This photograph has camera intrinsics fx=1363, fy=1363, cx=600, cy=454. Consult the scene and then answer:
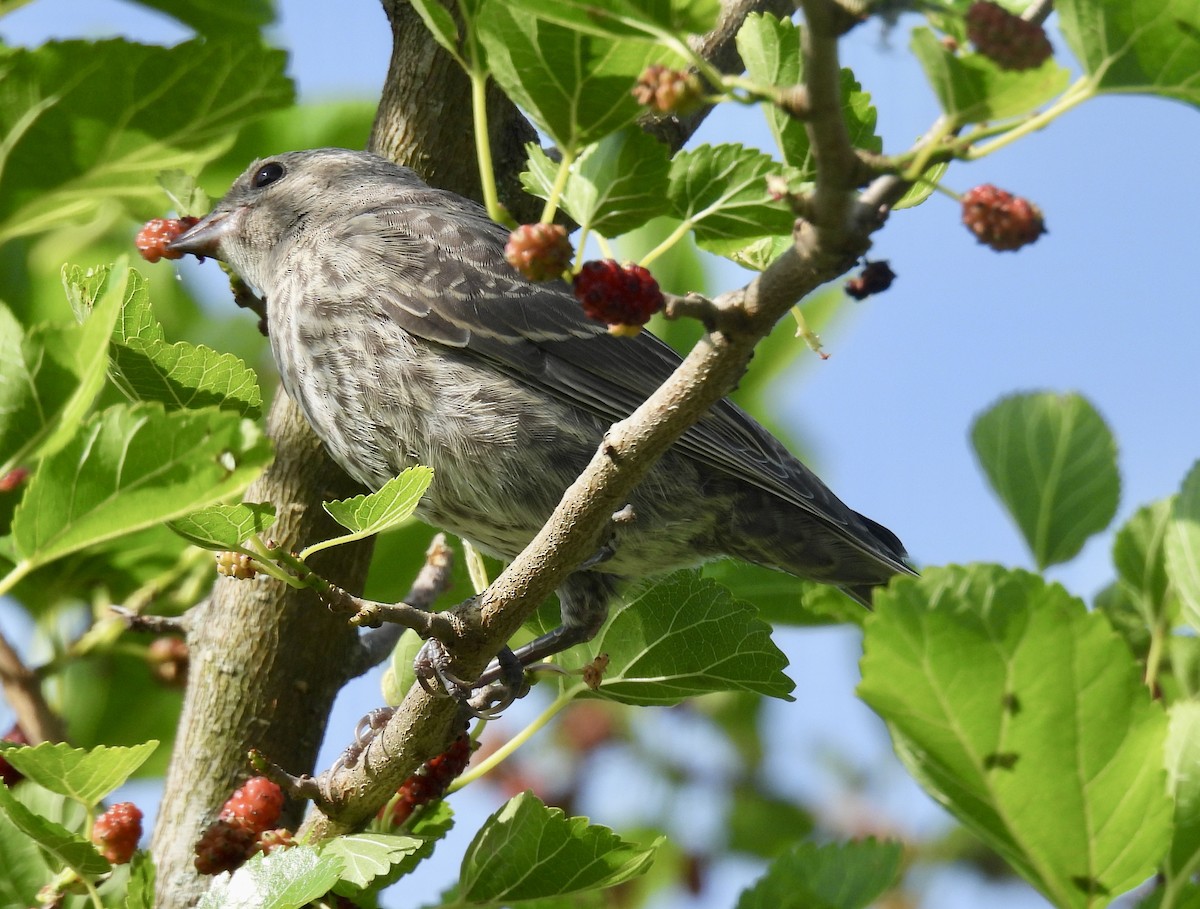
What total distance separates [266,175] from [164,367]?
2.23 metres

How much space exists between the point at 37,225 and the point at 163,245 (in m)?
0.27

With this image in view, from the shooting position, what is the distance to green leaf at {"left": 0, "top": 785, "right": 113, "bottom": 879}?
6.98 ft

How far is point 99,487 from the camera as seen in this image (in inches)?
62.6

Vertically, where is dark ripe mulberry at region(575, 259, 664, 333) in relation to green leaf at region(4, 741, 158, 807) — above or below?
above

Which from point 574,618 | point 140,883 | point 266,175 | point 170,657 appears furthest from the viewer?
point 266,175

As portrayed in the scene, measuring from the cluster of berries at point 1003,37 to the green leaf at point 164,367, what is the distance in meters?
1.29

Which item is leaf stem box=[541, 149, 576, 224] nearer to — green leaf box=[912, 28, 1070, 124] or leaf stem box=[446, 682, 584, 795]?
green leaf box=[912, 28, 1070, 124]

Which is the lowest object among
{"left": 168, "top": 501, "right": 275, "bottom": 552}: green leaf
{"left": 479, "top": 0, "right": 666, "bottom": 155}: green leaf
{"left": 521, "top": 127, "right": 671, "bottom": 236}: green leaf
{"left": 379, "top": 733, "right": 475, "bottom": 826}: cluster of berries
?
{"left": 379, "top": 733, "right": 475, "bottom": 826}: cluster of berries

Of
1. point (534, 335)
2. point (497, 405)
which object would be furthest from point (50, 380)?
point (534, 335)

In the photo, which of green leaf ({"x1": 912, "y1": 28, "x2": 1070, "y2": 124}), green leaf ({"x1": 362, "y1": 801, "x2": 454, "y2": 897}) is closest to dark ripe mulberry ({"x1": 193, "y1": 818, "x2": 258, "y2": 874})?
green leaf ({"x1": 362, "y1": 801, "x2": 454, "y2": 897})

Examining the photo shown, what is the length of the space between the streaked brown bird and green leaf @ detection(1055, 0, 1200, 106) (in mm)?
1899

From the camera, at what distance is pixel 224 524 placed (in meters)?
1.97

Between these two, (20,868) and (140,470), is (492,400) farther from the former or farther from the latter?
(140,470)

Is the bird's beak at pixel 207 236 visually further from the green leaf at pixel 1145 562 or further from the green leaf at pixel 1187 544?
the green leaf at pixel 1187 544
